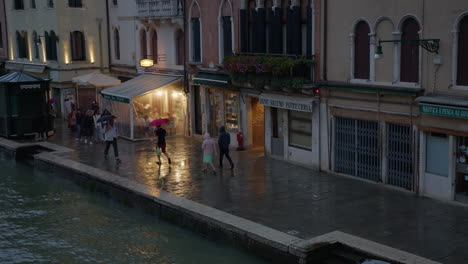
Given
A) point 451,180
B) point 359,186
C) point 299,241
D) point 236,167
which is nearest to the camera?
point 299,241

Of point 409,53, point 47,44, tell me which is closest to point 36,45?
point 47,44

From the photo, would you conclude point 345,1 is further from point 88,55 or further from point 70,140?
point 88,55

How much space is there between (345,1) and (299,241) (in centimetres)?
844

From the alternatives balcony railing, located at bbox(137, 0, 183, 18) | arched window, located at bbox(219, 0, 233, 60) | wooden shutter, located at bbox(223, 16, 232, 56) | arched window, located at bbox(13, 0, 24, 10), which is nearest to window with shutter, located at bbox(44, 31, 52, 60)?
arched window, located at bbox(13, 0, 24, 10)

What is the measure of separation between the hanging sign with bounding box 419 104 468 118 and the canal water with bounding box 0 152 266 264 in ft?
19.3

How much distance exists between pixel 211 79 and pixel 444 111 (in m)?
11.2

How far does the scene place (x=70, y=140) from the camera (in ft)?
90.1

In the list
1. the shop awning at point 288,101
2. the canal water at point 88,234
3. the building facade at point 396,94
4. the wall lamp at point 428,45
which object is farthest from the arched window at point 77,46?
the wall lamp at point 428,45

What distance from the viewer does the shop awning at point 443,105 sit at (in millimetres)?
14445

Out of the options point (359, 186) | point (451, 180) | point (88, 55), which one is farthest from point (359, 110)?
point (88, 55)

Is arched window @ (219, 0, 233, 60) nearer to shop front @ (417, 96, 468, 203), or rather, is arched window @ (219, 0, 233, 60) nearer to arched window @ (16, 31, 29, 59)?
shop front @ (417, 96, 468, 203)

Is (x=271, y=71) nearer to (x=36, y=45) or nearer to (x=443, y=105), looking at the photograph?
(x=443, y=105)

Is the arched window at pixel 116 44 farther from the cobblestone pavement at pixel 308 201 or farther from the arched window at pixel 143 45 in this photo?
the cobblestone pavement at pixel 308 201

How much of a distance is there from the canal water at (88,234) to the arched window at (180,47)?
9395mm
